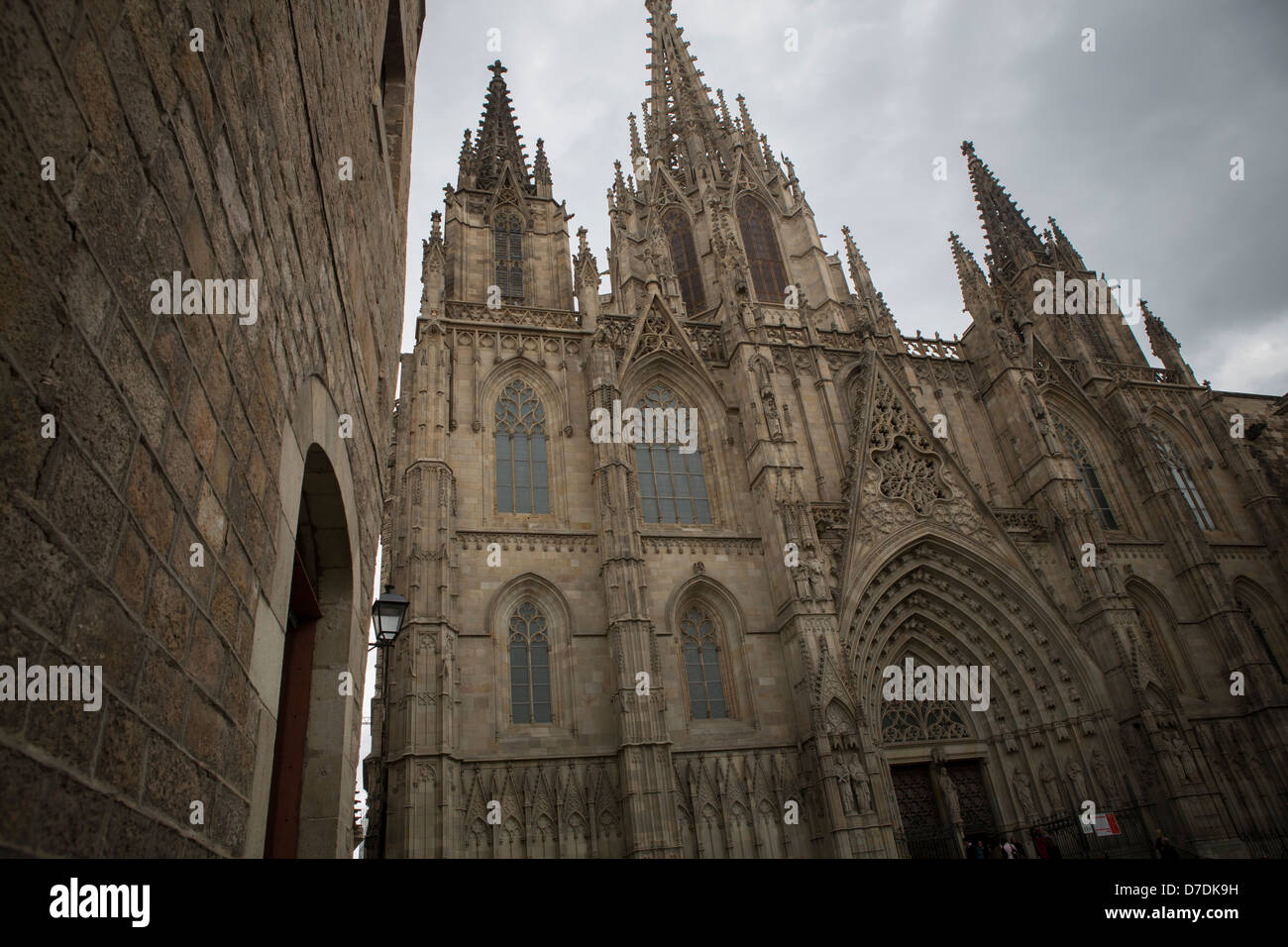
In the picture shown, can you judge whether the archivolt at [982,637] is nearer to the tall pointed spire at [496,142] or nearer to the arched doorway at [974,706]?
the arched doorway at [974,706]

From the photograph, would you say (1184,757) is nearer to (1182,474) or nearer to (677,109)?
(1182,474)

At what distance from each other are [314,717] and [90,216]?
3.98 metres

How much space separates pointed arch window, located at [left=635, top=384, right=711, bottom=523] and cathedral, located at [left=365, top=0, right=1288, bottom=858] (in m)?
0.11

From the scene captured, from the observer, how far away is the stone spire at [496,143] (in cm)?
2614

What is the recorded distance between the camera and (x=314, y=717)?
4.92 meters

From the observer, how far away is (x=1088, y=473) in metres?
24.1

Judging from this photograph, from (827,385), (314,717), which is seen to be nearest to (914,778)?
(827,385)

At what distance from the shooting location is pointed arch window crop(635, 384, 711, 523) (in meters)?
19.5

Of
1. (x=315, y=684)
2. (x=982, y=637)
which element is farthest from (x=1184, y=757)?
(x=315, y=684)

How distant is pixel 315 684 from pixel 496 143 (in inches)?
1033

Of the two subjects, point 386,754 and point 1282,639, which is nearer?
point 386,754

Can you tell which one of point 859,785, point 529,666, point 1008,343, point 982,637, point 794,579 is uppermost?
point 1008,343

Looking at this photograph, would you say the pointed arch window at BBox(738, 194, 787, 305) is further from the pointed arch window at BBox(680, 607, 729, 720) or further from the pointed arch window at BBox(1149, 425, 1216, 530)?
the pointed arch window at BBox(680, 607, 729, 720)
